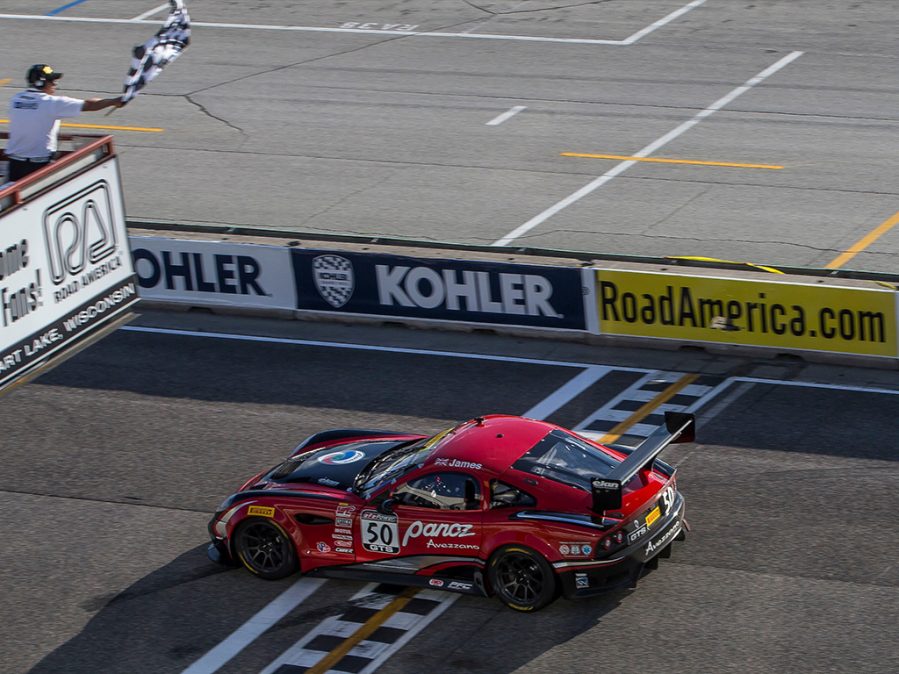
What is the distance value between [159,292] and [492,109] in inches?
383

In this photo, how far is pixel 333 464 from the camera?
14.4 m

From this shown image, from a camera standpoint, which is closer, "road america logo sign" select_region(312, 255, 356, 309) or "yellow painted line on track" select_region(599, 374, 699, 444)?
"yellow painted line on track" select_region(599, 374, 699, 444)

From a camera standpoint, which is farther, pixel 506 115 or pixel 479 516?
pixel 506 115

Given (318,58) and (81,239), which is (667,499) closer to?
(81,239)

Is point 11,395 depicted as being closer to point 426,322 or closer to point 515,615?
point 426,322

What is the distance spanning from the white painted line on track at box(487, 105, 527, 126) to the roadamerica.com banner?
49.4ft

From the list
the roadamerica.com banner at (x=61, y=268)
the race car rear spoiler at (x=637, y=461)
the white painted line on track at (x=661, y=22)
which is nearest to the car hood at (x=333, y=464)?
the roadamerica.com banner at (x=61, y=268)

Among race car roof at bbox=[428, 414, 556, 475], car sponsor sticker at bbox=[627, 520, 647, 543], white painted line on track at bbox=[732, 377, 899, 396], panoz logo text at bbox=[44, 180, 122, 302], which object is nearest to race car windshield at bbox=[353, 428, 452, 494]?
race car roof at bbox=[428, 414, 556, 475]

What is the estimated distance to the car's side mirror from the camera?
13362mm

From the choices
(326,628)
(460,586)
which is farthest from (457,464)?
(326,628)

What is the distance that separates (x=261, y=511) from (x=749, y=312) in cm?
766

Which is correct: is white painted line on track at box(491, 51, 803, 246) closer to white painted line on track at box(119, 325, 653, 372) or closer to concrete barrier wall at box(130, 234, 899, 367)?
concrete barrier wall at box(130, 234, 899, 367)

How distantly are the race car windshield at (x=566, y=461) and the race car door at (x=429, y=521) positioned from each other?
0.56m

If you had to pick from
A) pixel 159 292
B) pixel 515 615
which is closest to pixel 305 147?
pixel 159 292
